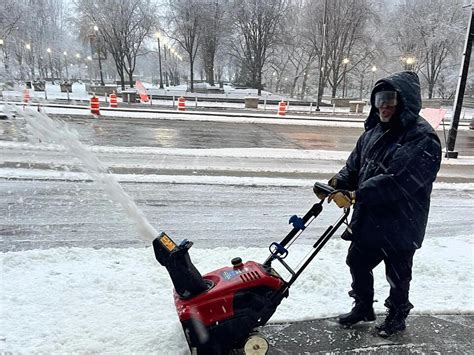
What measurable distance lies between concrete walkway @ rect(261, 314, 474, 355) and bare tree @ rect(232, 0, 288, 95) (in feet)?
135

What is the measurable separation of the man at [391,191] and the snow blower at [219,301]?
2.54 feet

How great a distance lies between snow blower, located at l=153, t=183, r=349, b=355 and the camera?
2537 mm

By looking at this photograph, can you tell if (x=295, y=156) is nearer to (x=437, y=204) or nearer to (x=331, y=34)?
(x=437, y=204)

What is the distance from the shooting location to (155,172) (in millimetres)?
9281

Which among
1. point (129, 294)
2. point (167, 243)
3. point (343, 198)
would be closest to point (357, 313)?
point (343, 198)

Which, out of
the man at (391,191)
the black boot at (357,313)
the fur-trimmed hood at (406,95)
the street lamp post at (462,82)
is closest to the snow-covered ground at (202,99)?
the man at (391,191)

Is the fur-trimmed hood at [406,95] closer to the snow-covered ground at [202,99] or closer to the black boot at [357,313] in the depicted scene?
the black boot at [357,313]

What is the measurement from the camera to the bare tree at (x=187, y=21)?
41344mm

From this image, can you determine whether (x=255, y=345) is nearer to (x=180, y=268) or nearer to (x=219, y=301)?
(x=219, y=301)

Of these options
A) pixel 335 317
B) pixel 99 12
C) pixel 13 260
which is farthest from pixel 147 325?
pixel 99 12

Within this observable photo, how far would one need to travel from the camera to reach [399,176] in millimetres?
2707

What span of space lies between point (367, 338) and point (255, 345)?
3.51ft

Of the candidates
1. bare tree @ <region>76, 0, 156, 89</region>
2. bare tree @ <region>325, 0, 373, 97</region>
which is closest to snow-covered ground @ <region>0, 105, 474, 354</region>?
bare tree @ <region>325, 0, 373, 97</region>

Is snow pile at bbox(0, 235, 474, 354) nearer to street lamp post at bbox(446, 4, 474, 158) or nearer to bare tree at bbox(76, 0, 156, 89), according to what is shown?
street lamp post at bbox(446, 4, 474, 158)
